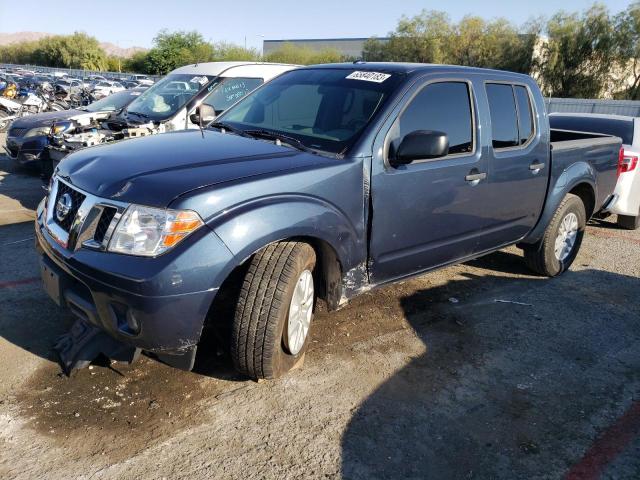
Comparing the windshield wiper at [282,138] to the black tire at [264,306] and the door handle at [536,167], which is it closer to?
the black tire at [264,306]

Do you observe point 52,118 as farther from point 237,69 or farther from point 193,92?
point 237,69

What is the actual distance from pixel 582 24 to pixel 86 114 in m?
40.1

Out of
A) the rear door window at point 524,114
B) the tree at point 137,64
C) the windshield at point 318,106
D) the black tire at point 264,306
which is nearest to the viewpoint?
the black tire at point 264,306

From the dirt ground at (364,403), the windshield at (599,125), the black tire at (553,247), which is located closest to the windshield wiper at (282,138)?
the dirt ground at (364,403)

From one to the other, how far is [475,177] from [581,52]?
42.0 metres

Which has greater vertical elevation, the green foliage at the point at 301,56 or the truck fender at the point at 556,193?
the green foliage at the point at 301,56

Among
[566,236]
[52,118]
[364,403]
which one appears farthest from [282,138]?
[52,118]

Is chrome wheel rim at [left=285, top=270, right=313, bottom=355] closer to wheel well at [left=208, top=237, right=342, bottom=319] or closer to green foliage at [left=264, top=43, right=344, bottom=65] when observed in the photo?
wheel well at [left=208, top=237, right=342, bottom=319]

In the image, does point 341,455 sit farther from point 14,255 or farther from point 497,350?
point 14,255

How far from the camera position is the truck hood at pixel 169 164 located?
2.78 metres

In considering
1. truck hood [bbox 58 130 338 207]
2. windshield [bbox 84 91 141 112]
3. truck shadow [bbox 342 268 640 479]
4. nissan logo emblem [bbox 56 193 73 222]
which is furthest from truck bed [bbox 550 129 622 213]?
windshield [bbox 84 91 141 112]

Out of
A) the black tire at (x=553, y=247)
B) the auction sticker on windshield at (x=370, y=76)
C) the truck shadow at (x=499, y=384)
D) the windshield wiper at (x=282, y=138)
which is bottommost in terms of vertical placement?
the truck shadow at (x=499, y=384)

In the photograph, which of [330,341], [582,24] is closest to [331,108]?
[330,341]

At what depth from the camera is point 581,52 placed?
130ft
